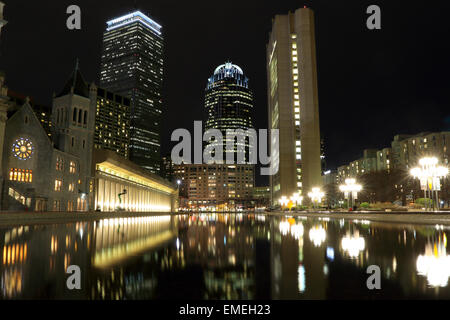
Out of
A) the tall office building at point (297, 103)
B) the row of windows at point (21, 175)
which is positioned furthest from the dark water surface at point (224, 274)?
the tall office building at point (297, 103)

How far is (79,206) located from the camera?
52.6 meters

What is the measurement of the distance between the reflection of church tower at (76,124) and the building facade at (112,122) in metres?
127

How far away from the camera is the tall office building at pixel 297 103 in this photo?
115625 mm

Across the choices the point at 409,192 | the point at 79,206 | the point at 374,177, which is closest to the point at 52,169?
the point at 79,206

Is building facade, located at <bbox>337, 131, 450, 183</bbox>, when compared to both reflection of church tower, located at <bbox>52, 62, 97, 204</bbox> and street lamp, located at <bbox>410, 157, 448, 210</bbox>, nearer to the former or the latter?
street lamp, located at <bbox>410, 157, 448, 210</bbox>

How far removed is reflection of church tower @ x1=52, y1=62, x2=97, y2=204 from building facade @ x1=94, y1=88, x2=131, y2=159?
12689cm

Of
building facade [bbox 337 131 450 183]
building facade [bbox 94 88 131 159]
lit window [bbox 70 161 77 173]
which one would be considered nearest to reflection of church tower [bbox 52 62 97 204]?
lit window [bbox 70 161 77 173]

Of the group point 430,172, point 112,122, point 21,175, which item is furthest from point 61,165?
point 112,122

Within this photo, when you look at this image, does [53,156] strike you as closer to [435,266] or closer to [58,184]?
[58,184]

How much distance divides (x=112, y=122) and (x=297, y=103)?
114 metres

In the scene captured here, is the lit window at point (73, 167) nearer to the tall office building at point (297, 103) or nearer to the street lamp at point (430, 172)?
the street lamp at point (430, 172)

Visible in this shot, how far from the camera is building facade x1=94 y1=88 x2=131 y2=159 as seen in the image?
180m

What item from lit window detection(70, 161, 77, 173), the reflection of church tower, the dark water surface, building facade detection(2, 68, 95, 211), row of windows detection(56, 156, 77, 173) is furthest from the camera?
the reflection of church tower
